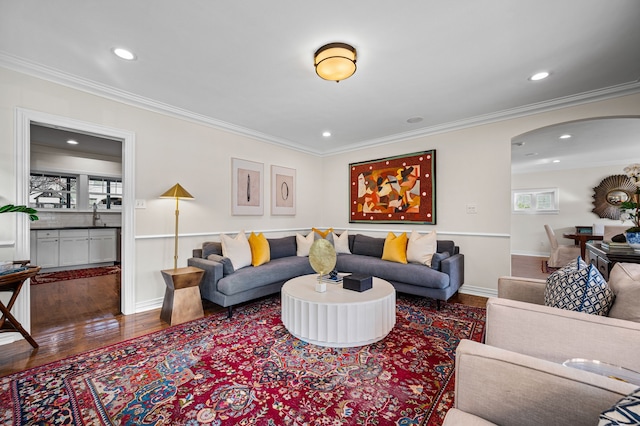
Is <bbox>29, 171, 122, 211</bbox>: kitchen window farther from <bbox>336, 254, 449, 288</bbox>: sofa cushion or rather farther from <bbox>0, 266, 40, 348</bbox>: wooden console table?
<bbox>336, 254, 449, 288</bbox>: sofa cushion

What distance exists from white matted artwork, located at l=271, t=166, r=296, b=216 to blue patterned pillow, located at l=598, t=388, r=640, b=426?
441 centimetres

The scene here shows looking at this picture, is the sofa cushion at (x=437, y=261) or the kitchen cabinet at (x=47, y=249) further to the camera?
the kitchen cabinet at (x=47, y=249)

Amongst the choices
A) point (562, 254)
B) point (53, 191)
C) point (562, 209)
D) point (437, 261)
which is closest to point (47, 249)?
point (53, 191)

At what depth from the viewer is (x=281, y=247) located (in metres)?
4.19

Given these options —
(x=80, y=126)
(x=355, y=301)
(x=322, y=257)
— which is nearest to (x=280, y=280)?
(x=322, y=257)

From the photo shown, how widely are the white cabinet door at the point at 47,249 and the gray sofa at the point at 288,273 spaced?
384 cm

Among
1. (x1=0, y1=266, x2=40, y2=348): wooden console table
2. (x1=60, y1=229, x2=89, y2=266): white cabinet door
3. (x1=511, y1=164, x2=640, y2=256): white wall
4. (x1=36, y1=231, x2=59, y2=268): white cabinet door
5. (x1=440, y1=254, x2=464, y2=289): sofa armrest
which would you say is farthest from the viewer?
(x1=511, y1=164, x2=640, y2=256): white wall

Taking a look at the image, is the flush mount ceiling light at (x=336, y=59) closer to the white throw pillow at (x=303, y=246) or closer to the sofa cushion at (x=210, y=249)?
the sofa cushion at (x=210, y=249)

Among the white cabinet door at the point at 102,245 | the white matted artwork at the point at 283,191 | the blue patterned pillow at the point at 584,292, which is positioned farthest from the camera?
the white cabinet door at the point at 102,245

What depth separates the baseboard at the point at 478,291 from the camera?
3.66 metres

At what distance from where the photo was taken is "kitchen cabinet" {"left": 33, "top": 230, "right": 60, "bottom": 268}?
5.07 metres

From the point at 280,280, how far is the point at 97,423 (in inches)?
85.6

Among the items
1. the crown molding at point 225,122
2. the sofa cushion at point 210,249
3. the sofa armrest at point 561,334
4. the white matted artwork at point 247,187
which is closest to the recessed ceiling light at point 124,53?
the crown molding at point 225,122

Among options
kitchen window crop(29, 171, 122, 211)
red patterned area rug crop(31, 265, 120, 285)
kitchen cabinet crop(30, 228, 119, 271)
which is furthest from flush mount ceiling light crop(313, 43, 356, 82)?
kitchen window crop(29, 171, 122, 211)
